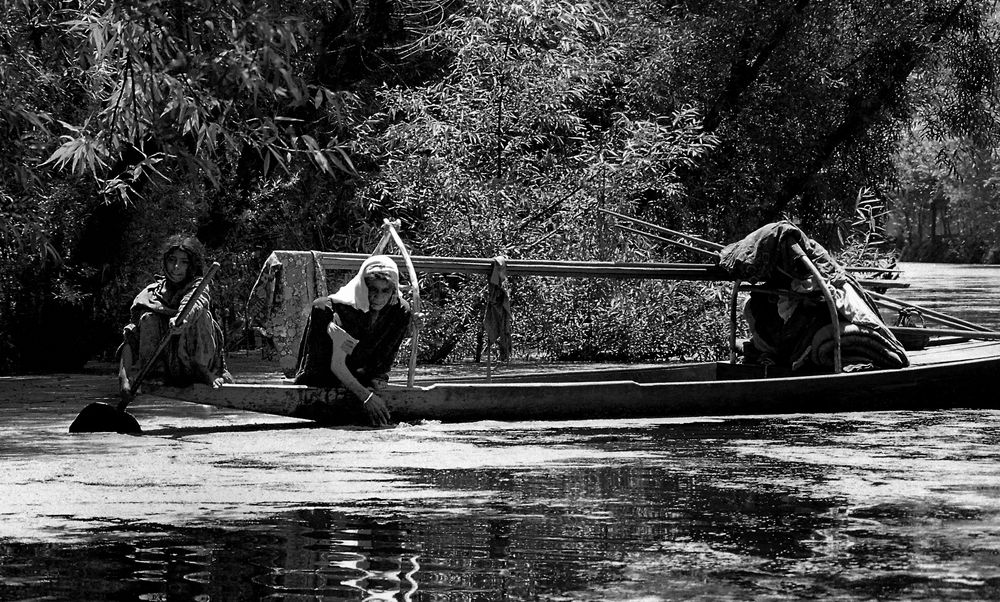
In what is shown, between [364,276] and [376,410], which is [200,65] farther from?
[376,410]

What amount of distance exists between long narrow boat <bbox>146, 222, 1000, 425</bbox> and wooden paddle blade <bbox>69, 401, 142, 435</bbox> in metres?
0.33

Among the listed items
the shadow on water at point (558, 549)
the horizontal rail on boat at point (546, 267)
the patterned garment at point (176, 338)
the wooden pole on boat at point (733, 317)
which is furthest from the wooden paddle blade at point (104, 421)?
the wooden pole on boat at point (733, 317)

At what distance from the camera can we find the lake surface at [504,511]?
5.43 meters

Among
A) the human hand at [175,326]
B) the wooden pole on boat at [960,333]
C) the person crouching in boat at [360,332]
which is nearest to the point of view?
the human hand at [175,326]

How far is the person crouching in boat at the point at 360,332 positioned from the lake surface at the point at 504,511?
0.34 meters

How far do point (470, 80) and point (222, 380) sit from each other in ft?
24.5

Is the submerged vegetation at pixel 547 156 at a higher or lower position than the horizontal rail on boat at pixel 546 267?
higher

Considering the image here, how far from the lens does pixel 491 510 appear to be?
23.0 ft

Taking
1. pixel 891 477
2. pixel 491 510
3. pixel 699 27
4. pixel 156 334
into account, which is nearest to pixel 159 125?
pixel 491 510

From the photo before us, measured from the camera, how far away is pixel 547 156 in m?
17.5

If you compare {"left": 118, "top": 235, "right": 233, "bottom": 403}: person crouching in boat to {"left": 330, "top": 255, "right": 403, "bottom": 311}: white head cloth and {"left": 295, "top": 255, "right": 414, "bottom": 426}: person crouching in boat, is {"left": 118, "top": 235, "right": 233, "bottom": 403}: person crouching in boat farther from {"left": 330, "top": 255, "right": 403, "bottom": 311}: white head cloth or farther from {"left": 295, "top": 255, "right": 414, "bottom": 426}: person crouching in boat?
{"left": 330, "top": 255, "right": 403, "bottom": 311}: white head cloth

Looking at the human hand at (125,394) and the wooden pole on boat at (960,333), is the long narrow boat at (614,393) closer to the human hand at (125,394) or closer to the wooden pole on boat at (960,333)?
the human hand at (125,394)

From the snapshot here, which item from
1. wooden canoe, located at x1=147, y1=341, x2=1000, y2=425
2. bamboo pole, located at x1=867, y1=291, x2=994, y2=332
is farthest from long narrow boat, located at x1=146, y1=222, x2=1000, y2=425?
bamboo pole, located at x1=867, y1=291, x2=994, y2=332

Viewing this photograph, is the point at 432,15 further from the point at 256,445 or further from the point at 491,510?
the point at 491,510
